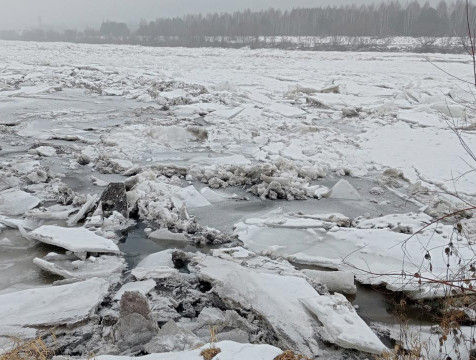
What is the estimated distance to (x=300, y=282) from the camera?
2.95 metres

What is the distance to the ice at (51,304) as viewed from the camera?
8.08ft

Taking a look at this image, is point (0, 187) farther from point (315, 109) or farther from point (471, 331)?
point (315, 109)

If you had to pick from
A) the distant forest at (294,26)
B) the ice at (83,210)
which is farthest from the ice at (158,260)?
the distant forest at (294,26)

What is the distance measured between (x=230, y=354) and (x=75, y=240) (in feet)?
6.64

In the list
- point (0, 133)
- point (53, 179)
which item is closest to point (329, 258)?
point (53, 179)

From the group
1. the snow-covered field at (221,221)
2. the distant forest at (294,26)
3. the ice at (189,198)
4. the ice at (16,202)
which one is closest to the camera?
the snow-covered field at (221,221)

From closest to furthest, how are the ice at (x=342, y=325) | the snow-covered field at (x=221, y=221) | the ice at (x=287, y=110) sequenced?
the ice at (x=342, y=325) → the snow-covered field at (x=221, y=221) → the ice at (x=287, y=110)

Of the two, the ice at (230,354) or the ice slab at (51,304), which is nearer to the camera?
the ice at (230,354)

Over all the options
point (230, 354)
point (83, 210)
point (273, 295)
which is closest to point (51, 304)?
point (230, 354)

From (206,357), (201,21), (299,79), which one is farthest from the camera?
(201,21)

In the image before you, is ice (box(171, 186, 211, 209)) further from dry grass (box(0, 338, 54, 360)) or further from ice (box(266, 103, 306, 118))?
ice (box(266, 103, 306, 118))

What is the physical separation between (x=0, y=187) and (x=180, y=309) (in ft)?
10.7

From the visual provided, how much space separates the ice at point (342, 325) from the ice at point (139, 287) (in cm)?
109

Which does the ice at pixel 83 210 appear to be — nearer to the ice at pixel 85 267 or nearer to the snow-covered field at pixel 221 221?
the snow-covered field at pixel 221 221
